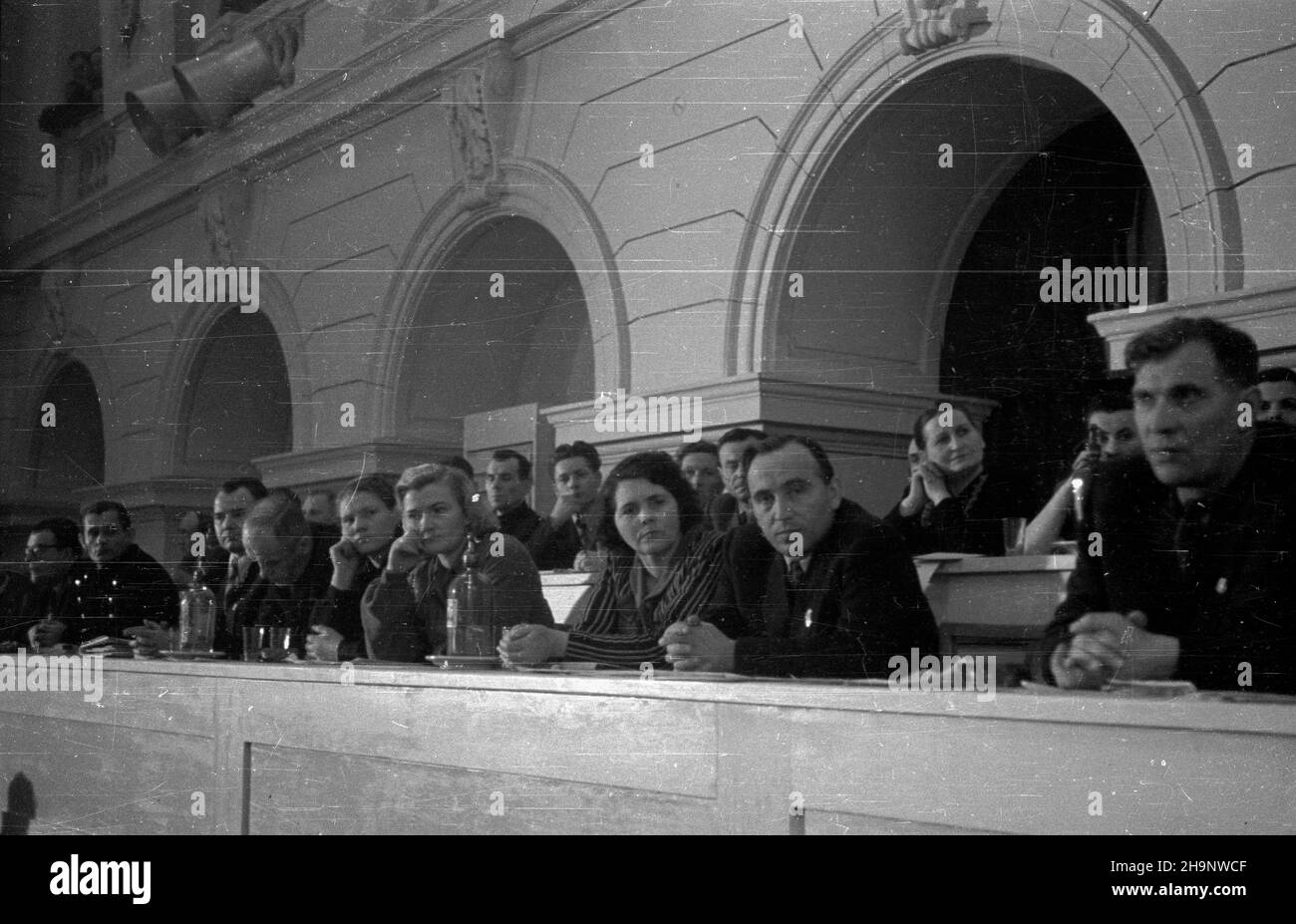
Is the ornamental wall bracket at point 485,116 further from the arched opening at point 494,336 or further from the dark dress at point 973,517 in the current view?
the dark dress at point 973,517

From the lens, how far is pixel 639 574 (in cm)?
189

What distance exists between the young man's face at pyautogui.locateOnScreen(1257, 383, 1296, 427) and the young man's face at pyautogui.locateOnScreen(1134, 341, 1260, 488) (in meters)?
0.01

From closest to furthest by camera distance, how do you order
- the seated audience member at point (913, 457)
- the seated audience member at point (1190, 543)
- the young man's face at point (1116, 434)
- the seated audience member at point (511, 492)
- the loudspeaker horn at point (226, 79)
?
1. the seated audience member at point (1190, 543)
2. the young man's face at point (1116, 434)
3. the seated audience member at point (913, 457)
4. the seated audience member at point (511, 492)
5. the loudspeaker horn at point (226, 79)

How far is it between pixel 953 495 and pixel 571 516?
0.60m

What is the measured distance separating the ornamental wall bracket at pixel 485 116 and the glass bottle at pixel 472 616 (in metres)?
0.64

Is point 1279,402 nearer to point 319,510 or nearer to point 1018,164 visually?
point 1018,164

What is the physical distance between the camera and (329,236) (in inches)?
83.6

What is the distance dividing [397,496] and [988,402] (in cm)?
97

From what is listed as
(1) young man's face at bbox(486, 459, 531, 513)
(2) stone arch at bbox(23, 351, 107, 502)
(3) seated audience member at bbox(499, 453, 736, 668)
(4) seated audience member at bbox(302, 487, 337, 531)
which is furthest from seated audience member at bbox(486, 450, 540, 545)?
(2) stone arch at bbox(23, 351, 107, 502)

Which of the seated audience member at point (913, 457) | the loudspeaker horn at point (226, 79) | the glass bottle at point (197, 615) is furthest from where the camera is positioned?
the loudspeaker horn at point (226, 79)

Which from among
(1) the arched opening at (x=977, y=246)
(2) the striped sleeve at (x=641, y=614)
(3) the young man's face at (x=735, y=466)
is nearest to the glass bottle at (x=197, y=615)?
(2) the striped sleeve at (x=641, y=614)

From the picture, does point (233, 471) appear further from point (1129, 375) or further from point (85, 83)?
point (1129, 375)

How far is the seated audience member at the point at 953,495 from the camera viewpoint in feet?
5.58

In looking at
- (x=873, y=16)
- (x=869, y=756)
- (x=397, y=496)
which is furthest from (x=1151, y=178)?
(x=397, y=496)
